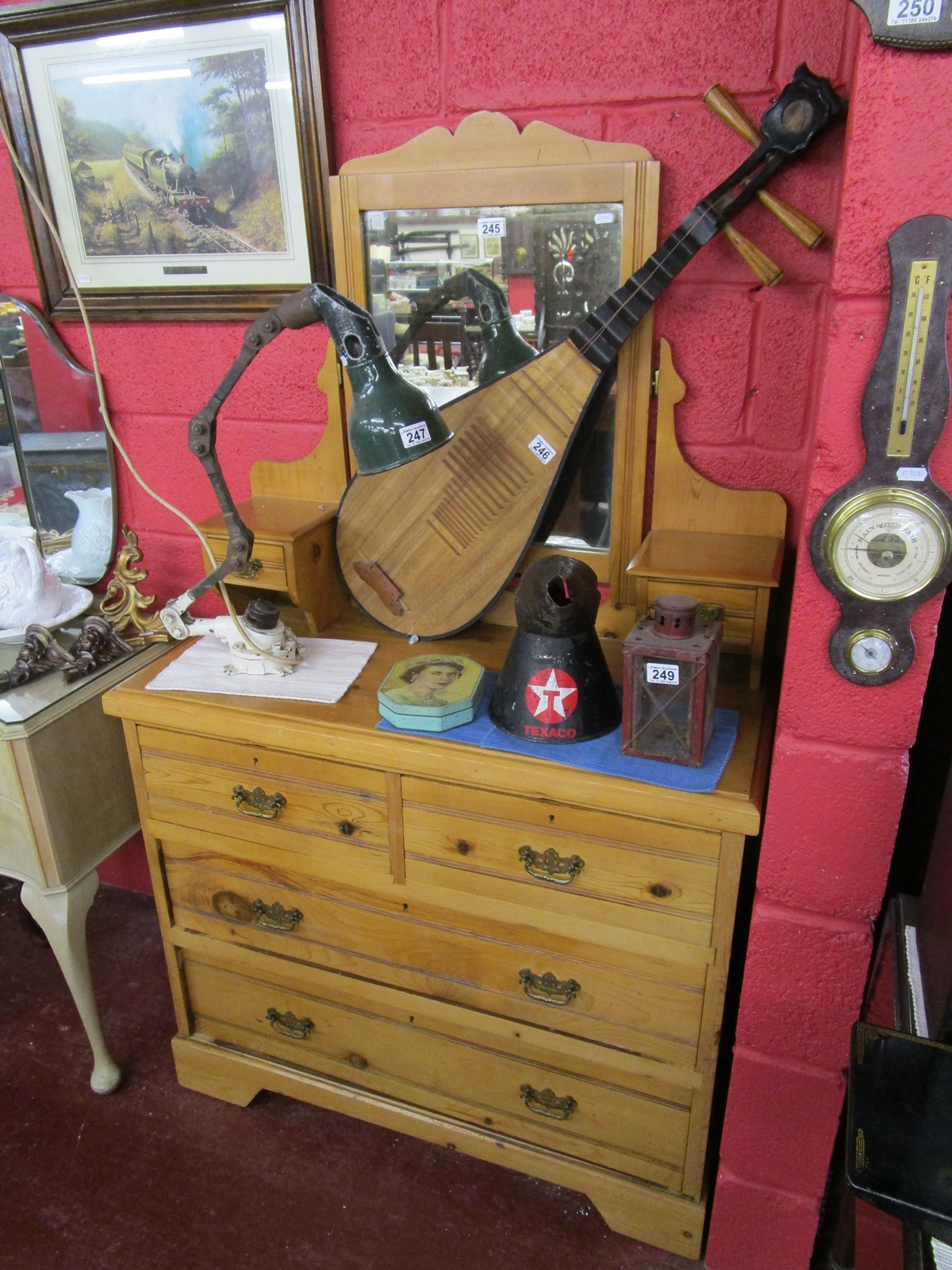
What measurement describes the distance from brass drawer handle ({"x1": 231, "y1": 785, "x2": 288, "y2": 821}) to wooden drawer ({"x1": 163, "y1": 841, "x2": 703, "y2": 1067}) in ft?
0.42

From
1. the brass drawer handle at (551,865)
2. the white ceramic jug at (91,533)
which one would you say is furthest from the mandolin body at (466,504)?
the white ceramic jug at (91,533)

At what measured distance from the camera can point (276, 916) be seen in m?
1.59

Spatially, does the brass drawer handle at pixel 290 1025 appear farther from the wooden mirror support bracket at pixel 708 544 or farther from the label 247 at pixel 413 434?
the label 247 at pixel 413 434

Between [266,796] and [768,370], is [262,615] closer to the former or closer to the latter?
[266,796]

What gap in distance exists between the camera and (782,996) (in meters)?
1.27

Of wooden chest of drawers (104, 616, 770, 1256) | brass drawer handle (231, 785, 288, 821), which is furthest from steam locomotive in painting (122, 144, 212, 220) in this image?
Result: brass drawer handle (231, 785, 288, 821)

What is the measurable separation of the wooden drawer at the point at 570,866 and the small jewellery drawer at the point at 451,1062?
273 millimetres

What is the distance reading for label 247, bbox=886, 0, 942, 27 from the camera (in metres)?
0.80

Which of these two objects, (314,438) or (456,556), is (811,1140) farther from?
(314,438)

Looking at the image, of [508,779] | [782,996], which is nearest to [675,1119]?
[782,996]

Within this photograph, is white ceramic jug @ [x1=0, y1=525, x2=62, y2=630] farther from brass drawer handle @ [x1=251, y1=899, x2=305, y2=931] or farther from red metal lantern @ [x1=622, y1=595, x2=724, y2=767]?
red metal lantern @ [x1=622, y1=595, x2=724, y2=767]

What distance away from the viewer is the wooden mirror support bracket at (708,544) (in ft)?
4.41

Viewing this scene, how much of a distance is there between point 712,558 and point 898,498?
0.44 meters

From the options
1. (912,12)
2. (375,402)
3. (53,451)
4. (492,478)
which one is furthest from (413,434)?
(53,451)
